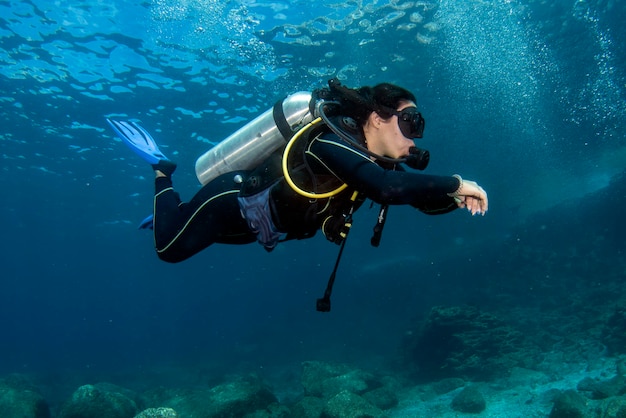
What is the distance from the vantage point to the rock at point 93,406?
10.6 meters

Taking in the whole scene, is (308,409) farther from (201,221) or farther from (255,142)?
(255,142)

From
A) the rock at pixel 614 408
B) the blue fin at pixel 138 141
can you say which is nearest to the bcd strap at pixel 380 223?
A: the blue fin at pixel 138 141

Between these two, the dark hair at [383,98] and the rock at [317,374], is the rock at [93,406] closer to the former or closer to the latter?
the rock at [317,374]

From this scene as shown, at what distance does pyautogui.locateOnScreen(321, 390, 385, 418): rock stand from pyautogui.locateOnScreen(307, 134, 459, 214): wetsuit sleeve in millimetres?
7425

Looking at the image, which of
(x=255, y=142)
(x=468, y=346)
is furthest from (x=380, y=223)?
(x=468, y=346)

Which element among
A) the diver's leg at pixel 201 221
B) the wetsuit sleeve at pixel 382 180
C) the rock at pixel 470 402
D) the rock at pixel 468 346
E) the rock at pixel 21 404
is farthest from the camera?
the rock at pixel 468 346

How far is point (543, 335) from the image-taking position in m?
16.4

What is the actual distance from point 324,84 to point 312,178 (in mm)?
16557

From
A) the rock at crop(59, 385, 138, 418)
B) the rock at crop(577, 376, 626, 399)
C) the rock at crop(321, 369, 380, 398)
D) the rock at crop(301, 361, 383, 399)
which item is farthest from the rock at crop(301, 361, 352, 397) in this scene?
the rock at crop(577, 376, 626, 399)

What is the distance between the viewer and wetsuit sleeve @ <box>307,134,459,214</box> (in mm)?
2375

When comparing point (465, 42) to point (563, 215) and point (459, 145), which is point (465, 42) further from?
point (563, 215)

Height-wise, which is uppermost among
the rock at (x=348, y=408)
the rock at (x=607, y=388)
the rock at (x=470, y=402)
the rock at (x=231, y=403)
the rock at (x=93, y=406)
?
the rock at (x=607, y=388)

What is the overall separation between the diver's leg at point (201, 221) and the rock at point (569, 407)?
822cm

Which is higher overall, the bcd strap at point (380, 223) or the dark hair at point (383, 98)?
the dark hair at point (383, 98)
